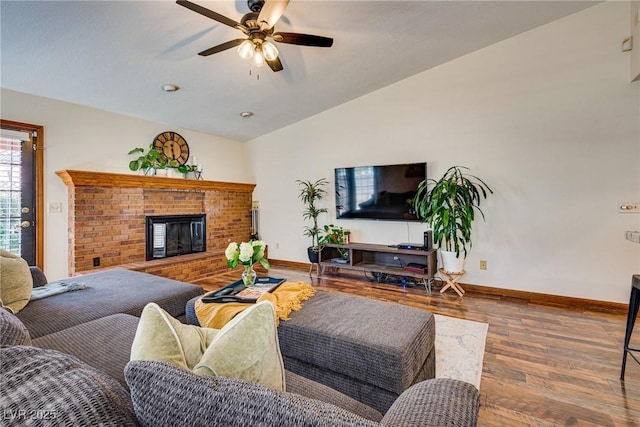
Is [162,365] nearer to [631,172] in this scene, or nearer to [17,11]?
[17,11]

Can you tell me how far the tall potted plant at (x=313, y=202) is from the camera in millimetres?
4863

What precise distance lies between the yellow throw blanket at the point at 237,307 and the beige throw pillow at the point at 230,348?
956 mm

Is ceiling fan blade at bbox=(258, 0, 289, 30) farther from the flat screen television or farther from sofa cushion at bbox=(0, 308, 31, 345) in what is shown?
the flat screen television

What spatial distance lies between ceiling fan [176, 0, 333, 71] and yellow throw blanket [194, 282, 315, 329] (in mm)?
1835

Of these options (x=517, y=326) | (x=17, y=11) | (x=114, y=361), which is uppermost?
(x=17, y=11)

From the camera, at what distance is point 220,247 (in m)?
5.20

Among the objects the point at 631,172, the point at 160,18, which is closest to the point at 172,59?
the point at 160,18

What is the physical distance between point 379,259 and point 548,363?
8.13 ft

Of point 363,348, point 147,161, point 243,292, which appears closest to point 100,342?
point 243,292

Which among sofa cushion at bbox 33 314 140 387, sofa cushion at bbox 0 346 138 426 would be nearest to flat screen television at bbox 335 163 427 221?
sofa cushion at bbox 33 314 140 387

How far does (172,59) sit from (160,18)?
0.58 meters

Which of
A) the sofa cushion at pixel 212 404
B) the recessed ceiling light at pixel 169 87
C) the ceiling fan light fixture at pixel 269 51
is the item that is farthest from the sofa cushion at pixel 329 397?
the recessed ceiling light at pixel 169 87

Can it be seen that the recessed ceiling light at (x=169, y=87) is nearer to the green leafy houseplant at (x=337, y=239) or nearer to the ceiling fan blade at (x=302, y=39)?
the ceiling fan blade at (x=302, y=39)

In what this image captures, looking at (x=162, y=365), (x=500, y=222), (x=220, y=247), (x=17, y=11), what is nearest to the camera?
(x=162, y=365)
